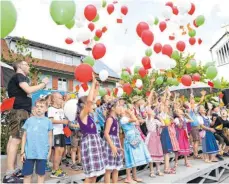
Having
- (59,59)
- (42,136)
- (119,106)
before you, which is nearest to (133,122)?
(119,106)

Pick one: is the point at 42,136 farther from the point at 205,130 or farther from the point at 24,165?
the point at 205,130

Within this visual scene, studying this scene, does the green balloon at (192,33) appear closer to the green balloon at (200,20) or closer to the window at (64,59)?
the green balloon at (200,20)

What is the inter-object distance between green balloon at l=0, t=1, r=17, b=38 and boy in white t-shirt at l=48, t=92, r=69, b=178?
158cm

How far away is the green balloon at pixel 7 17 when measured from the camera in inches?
112

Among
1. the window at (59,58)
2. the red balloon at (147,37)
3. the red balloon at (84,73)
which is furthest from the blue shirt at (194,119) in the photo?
the window at (59,58)

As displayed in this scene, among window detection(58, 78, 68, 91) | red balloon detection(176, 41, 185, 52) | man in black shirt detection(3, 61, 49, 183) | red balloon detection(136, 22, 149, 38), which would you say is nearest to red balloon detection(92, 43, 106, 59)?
red balloon detection(136, 22, 149, 38)

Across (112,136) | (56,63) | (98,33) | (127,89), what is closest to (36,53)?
(56,63)

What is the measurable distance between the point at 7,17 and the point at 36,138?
54.6 inches

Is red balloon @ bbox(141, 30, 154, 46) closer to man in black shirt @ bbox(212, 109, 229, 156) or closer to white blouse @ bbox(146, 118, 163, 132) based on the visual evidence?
white blouse @ bbox(146, 118, 163, 132)

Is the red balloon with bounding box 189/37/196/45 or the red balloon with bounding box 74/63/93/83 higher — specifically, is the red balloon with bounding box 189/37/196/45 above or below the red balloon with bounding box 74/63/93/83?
above

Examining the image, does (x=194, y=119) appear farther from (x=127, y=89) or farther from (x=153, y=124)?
(x=153, y=124)

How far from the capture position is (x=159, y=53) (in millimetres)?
6352

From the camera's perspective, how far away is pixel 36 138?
10.8 feet

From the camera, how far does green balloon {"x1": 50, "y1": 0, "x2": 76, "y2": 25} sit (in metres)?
3.96
